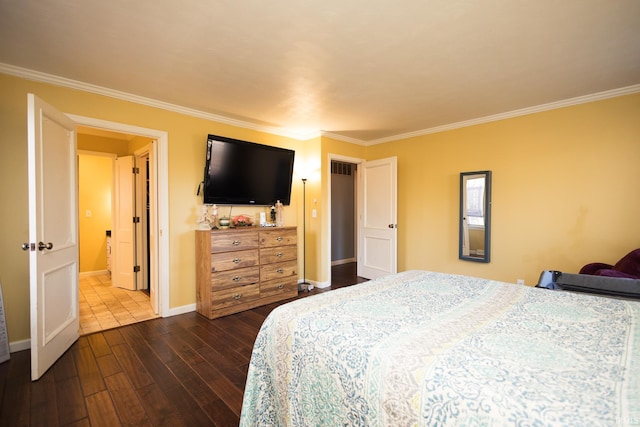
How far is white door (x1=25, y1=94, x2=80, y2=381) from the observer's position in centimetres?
208

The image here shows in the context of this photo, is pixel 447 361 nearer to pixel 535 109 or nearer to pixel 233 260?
pixel 233 260

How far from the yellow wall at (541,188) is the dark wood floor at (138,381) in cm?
312

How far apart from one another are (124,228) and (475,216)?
5375 mm

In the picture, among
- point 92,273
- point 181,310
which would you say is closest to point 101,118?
point 181,310

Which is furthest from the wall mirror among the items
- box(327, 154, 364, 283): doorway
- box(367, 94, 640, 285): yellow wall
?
box(327, 154, 364, 283): doorway

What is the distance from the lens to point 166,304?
11.1 ft

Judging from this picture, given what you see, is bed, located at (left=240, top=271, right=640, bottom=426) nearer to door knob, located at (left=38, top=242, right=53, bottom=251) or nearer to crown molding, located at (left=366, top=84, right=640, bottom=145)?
door knob, located at (left=38, top=242, right=53, bottom=251)

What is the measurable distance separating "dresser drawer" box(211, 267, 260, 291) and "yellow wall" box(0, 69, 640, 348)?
493mm

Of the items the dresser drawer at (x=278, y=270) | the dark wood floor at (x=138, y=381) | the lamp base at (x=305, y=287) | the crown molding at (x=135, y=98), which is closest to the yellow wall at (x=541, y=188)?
the lamp base at (x=305, y=287)

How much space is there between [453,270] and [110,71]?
15.4ft

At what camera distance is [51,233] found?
2326 mm

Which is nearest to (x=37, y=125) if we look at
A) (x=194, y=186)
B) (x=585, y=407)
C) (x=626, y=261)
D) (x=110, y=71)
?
(x=110, y=71)

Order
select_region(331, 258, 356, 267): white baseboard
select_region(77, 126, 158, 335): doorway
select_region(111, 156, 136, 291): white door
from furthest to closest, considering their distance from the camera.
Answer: select_region(331, 258, 356, 267): white baseboard → select_region(111, 156, 136, 291): white door → select_region(77, 126, 158, 335): doorway

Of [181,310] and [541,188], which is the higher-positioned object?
[541,188]
